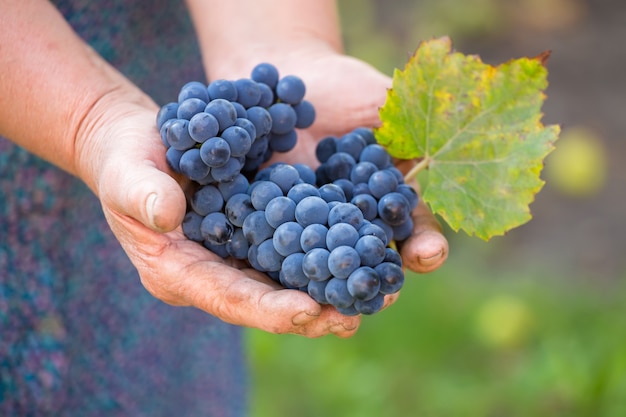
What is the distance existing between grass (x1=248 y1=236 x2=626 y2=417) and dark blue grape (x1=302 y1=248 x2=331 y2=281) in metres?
1.33

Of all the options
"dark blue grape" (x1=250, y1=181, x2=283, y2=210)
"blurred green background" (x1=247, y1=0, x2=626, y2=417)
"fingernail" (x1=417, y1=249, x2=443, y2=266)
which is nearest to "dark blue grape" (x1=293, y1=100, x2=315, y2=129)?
"dark blue grape" (x1=250, y1=181, x2=283, y2=210)

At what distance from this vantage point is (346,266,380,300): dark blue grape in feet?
3.10

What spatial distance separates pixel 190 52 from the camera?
167cm

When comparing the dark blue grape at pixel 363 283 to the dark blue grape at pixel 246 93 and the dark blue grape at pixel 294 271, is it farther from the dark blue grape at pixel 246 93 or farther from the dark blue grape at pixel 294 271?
the dark blue grape at pixel 246 93

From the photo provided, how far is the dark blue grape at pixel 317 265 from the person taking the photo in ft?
3.19

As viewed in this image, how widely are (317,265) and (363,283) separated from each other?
7 centimetres

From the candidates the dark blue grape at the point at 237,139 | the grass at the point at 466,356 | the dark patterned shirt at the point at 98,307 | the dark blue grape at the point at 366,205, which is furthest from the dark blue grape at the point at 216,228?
the grass at the point at 466,356

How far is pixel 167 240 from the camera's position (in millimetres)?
1087

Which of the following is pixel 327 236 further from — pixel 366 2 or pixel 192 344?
pixel 366 2

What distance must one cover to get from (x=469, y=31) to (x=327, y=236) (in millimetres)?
3053

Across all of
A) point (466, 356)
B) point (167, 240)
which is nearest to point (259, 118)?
point (167, 240)

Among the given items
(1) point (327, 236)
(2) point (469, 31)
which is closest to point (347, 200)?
(1) point (327, 236)

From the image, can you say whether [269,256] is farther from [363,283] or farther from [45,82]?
[45,82]

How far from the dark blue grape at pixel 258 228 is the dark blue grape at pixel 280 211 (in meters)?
0.01
